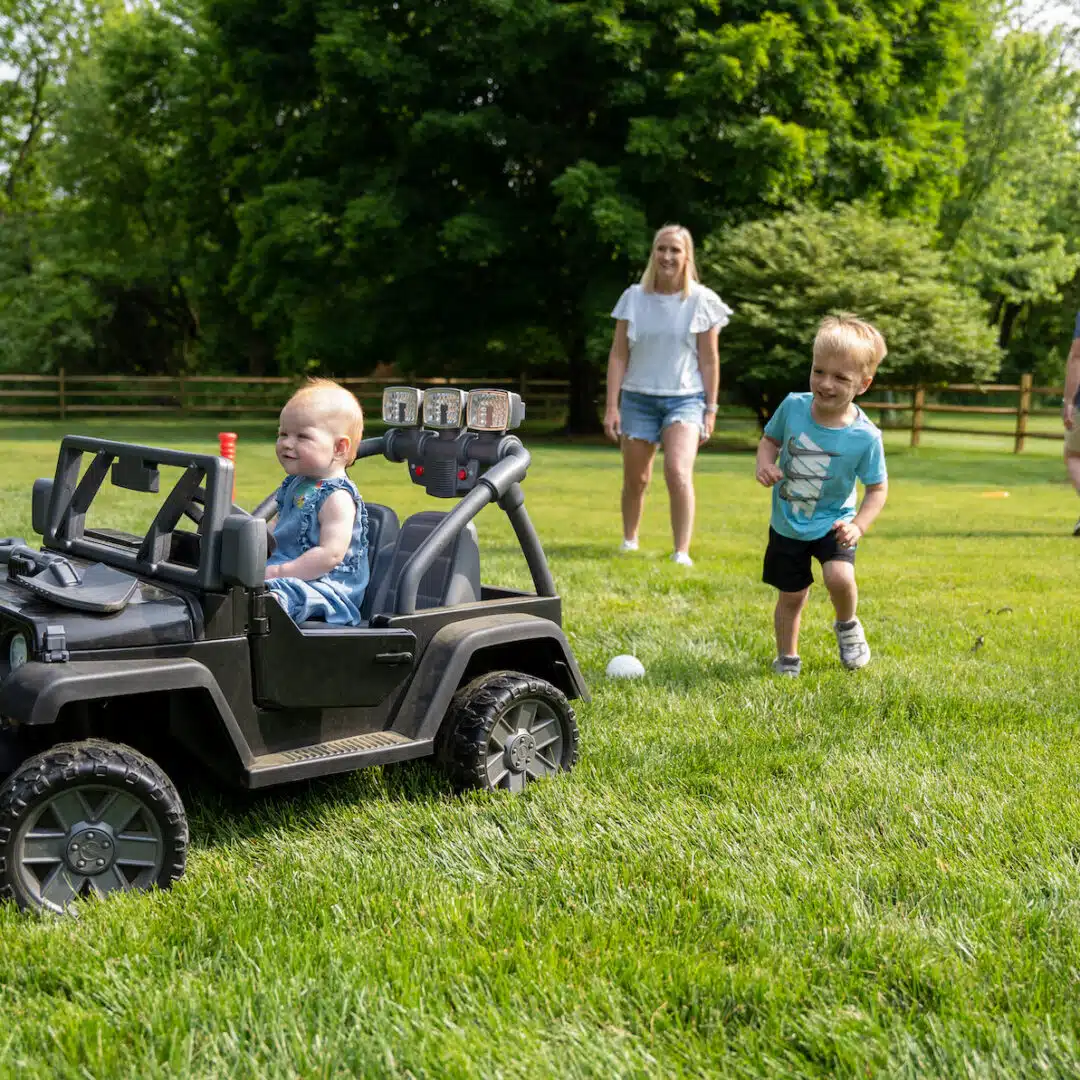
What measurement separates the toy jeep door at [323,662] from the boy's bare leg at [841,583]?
2.17 m

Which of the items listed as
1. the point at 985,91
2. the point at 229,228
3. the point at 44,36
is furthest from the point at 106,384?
the point at 985,91

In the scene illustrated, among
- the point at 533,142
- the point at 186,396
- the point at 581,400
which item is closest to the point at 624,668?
the point at 533,142

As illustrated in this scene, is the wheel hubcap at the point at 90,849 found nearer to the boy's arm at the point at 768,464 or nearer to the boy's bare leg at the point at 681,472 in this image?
the boy's arm at the point at 768,464

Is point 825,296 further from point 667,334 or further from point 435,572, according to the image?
point 435,572

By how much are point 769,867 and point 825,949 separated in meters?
0.42

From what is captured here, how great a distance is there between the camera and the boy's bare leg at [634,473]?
8.07 m

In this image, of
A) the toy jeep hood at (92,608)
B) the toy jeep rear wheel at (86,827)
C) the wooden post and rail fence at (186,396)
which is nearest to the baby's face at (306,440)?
the toy jeep hood at (92,608)

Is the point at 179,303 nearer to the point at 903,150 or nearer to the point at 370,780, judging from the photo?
the point at 903,150

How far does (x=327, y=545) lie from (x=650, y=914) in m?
1.36

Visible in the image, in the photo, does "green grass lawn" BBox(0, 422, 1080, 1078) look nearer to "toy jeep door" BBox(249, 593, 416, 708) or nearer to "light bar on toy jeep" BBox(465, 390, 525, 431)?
"toy jeep door" BBox(249, 593, 416, 708)

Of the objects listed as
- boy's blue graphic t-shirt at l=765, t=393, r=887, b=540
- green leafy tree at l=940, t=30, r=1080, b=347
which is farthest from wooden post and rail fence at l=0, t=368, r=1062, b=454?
boy's blue graphic t-shirt at l=765, t=393, r=887, b=540

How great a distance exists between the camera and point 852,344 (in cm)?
474

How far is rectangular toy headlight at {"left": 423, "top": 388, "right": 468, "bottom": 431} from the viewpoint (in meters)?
3.73

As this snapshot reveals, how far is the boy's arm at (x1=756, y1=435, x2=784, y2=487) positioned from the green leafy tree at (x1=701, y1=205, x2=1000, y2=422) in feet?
60.1
